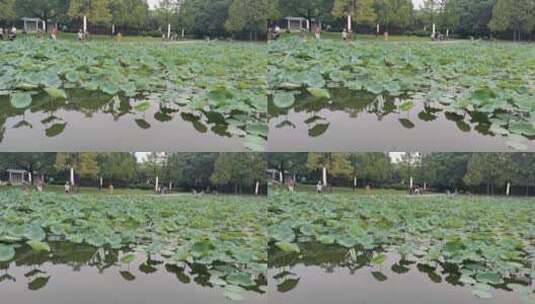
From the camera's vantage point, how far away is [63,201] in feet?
15.8

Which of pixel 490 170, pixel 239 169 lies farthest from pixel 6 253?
pixel 490 170

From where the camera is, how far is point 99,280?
12.5 ft

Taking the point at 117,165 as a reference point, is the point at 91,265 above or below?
below

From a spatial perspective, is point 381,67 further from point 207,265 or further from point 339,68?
point 207,265

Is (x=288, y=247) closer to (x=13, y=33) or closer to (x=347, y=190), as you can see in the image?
(x=347, y=190)

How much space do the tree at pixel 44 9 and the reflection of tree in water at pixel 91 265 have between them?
6.78 feet

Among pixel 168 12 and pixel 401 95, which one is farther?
pixel 168 12

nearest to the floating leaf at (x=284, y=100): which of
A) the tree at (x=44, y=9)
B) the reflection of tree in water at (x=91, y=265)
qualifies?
the reflection of tree in water at (x=91, y=265)

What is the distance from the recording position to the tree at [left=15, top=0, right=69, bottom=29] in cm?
523

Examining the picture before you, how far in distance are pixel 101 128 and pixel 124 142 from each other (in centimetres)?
25

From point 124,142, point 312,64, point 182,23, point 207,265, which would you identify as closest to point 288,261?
point 207,265

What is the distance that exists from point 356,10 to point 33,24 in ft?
9.01

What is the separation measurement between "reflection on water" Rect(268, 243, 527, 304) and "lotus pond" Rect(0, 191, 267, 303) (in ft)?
0.51

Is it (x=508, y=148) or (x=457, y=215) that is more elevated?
(x=508, y=148)
